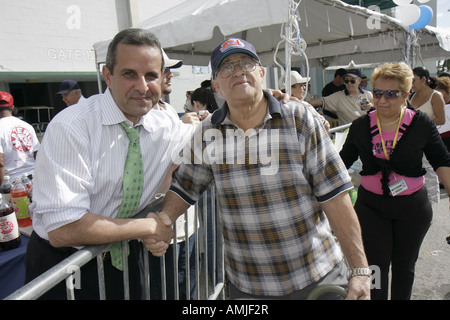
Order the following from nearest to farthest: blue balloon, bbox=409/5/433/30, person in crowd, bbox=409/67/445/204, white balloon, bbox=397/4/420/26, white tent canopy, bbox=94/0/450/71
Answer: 1. white tent canopy, bbox=94/0/450/71
2. person in crowd, bbox=409/67/445/204
3. white balloon, bbox=397/4/420/26
4. blue balloon, bbox=409/5/433/30

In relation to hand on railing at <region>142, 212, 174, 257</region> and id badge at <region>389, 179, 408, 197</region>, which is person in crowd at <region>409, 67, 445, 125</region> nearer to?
id badge at <region>389, 179, 408, 197</region>

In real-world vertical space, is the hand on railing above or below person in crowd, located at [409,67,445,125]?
below

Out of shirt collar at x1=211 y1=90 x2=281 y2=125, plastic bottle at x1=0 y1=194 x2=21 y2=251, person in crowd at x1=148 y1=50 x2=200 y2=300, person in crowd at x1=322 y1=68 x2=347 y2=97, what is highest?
person in crowd at x1=322 y1=68 x2=347 y2=97

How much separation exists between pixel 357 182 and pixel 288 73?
163cm

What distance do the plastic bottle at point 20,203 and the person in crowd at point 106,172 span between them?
1.18m

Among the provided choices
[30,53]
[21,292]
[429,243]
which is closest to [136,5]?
[30,53]

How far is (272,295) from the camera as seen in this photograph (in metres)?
1.78

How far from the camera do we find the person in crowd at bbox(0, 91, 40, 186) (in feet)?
12.9

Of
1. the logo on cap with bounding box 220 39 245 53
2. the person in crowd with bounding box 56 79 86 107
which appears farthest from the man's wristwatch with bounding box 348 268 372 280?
the person in crowd with bounding box 56 79 86 107

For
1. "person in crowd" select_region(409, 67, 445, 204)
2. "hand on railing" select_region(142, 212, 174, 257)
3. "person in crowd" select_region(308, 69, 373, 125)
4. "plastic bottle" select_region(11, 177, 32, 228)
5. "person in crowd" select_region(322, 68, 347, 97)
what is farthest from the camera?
"person in crowd" select_region(322, 68, 347, 97)

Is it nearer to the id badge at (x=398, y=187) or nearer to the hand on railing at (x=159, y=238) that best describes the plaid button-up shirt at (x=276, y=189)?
the hand on railing at (x=159, y=238)

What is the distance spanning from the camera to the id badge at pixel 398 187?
8.59ft

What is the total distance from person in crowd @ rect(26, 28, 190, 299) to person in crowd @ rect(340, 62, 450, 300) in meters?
1.81

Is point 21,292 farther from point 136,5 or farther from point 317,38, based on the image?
point 136,5
